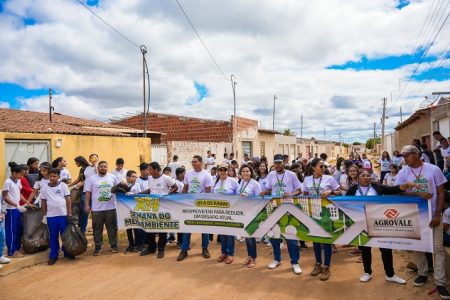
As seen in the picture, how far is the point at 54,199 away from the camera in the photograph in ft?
21.0

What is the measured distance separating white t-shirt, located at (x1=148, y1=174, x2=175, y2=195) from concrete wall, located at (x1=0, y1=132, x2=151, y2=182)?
6.61 m

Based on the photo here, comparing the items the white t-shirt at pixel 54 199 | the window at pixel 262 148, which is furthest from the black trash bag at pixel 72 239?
the window at pixel 262 148

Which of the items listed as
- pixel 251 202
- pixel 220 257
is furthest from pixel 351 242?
pixel 220 257

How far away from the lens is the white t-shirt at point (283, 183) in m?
5.96

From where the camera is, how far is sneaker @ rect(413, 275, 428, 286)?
15.7 ft

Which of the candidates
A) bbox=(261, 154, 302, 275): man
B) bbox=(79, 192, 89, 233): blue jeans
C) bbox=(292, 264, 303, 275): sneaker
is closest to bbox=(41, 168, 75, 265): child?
bbox=(79, 192, 89, 233): blue jeans

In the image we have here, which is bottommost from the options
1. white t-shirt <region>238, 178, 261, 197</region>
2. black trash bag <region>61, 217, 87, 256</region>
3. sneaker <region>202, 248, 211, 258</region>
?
sneaker <region>202, 248, 211, 258</region>

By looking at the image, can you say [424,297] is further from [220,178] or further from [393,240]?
[220,178]

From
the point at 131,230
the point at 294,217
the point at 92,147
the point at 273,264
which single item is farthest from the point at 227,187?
the point at 92,147

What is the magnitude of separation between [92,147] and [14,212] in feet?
26.4

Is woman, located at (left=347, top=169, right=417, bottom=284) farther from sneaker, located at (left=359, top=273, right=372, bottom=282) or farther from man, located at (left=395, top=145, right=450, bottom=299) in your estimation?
man, located at (left=395, top=145, right=450, bottom=299)

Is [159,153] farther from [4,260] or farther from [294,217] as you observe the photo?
[294,217]

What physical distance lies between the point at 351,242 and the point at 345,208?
0.52 metres

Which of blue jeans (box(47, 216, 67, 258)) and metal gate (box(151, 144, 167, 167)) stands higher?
metal gate (box(151, 144, 167, 167))
